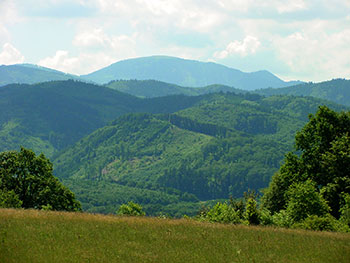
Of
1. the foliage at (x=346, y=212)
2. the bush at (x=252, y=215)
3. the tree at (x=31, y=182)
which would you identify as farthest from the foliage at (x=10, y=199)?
the foliage at (x=346, y=212)

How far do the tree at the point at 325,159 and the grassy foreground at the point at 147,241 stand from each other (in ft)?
66.7

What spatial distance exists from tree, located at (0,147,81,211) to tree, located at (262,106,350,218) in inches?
1025

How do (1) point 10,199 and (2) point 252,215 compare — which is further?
(1) point 10,199

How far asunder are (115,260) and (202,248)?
196 inches

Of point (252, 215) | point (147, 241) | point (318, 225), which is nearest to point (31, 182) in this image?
point (252, 215)

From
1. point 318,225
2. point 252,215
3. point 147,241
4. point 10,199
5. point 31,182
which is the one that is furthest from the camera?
point 31,182

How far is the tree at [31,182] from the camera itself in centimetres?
5462

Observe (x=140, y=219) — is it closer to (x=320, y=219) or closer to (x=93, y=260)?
(x=93, y=260)

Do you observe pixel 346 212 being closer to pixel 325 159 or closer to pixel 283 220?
pixel 283 220

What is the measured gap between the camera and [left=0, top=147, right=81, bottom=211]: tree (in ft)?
179

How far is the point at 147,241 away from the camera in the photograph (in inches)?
997

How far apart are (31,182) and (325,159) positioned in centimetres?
3310

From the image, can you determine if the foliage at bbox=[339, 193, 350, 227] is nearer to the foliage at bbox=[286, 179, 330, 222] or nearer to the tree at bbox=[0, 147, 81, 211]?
the foliage at bbox=[286, 179, 330, 222]

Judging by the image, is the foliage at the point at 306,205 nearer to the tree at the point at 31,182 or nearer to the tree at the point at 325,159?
the tree at the point at 325,159
